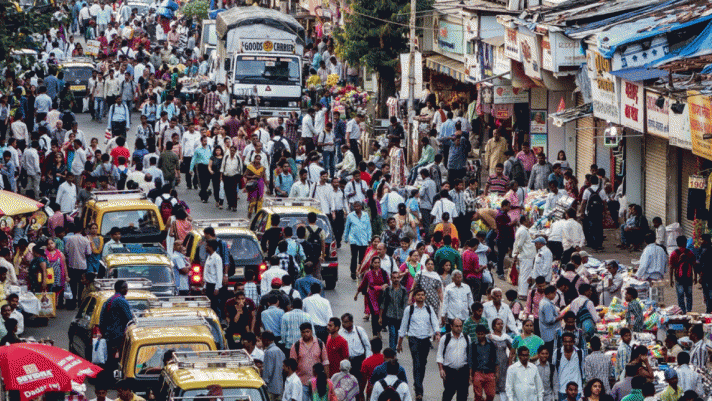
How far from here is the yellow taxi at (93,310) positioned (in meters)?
18.6

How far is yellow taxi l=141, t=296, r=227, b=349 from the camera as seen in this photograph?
17.1 meters

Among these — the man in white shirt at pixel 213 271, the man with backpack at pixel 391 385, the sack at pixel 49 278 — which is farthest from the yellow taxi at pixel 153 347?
the sack at pixel 49 278

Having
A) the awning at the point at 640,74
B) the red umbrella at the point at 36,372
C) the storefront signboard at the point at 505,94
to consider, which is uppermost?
the awning at the point at 640,74

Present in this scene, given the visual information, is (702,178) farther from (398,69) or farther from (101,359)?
(398,69)

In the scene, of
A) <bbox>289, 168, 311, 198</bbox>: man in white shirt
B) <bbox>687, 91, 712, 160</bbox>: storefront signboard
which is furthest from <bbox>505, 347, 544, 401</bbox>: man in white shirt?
<bbox>289, 168, 311, 198</bbox>: man in white shirt

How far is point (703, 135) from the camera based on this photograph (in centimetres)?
2211

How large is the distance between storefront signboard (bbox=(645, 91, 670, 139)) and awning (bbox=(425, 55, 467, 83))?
42.8 feet

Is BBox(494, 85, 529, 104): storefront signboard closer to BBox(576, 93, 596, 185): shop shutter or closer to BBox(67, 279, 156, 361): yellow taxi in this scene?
BBox(576, 93, 596, 185): shop shutter

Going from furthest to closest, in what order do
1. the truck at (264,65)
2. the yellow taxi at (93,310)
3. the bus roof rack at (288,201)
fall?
1. the truck at (264,65)
2. the bus roof rack at (288,201)
3. the yellow taxi at (93,310)

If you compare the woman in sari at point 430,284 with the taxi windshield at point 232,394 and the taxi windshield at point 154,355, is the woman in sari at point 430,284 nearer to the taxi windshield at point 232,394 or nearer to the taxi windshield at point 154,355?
the taxi windshield at point 154,355

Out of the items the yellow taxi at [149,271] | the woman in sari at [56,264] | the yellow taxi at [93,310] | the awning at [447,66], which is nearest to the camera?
the yellow taxi at [93,310]

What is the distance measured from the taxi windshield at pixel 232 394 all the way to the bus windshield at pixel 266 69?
28587 mm

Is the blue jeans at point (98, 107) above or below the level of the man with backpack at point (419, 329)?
above

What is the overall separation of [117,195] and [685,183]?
9.73 m
